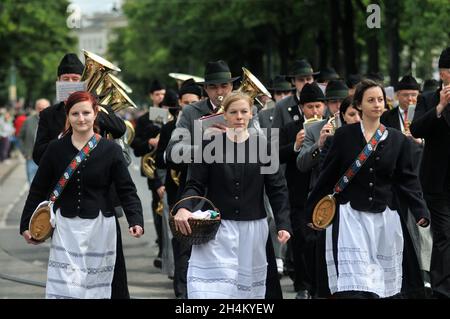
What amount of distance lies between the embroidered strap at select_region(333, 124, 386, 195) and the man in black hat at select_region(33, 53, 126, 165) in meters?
2.17

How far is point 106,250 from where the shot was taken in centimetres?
869

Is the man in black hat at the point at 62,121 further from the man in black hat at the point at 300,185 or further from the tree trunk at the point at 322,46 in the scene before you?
the tree trunk at the point at 322,46

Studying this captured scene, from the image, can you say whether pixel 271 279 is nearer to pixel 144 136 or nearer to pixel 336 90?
pixel 336 90

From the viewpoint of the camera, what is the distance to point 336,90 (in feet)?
38.3

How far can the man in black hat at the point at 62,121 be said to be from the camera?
34.2ft

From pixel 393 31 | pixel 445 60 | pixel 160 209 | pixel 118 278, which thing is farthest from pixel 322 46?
pixel 118 278

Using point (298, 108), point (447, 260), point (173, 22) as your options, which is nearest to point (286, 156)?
point (298, 108)

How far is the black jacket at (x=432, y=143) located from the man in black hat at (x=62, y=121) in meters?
2.39

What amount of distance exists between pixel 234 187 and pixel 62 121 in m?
2.47

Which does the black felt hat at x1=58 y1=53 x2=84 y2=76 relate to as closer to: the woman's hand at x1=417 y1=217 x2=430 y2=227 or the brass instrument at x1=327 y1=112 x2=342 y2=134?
the brass instrument at x1=327 y1=112 x2=342 y2=134

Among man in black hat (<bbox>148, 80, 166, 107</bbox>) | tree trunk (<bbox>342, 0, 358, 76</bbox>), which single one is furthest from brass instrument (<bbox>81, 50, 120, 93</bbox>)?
tree trunk (<bbox>342, 0, 358, 76</bbox>)

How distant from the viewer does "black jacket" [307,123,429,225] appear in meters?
9.09
